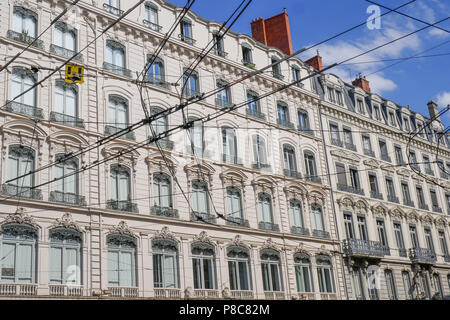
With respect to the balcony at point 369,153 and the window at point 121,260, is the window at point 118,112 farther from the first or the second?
the balcony at point 369,153

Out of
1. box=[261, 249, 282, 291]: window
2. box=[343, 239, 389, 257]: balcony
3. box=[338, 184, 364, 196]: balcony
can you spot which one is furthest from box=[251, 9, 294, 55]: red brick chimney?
box=[261, 249, 282, 291]: window

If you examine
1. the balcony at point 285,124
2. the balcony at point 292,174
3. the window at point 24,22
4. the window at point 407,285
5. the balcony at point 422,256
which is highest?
the window at point 24,22

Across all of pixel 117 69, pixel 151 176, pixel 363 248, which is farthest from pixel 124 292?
pixel 363 248

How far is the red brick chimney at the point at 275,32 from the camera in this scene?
38.7 m

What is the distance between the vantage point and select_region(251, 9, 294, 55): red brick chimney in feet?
127

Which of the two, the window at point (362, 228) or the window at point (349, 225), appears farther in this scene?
the window at point (362, 228)

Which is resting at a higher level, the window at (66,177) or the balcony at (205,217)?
the window at (66,177)

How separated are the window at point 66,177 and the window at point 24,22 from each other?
5.72 metres

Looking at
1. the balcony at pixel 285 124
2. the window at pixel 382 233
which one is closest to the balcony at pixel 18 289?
the balcony at pixel 285 124

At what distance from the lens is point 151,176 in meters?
26.3

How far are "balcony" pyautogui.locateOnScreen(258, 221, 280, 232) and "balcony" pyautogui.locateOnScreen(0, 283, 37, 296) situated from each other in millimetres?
12819

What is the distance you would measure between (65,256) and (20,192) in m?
3.10

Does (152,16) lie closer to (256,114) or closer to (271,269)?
(256,114)

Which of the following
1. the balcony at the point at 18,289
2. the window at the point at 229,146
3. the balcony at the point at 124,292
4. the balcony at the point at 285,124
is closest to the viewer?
the balcony at the point at 18,289
